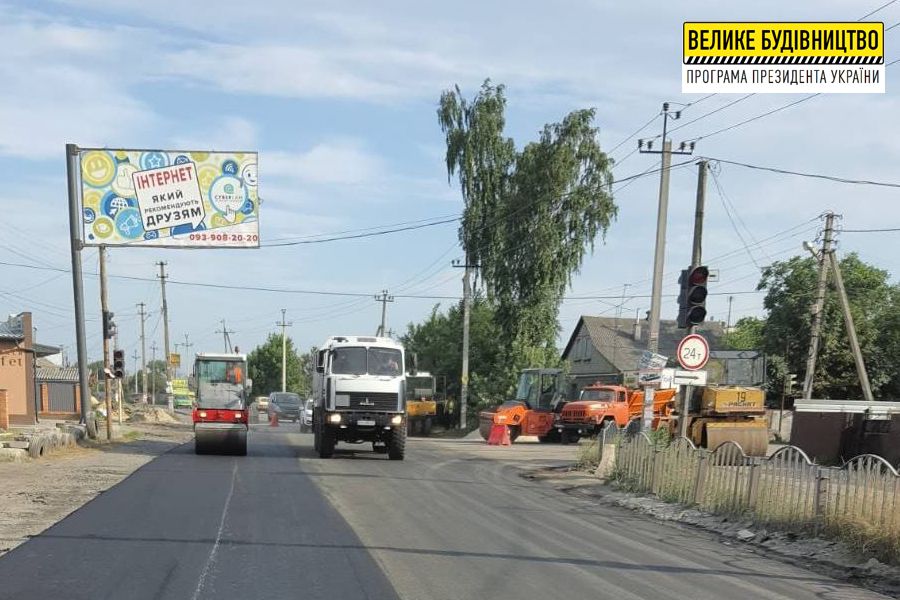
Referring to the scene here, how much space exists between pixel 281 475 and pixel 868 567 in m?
12.7

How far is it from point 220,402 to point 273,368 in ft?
318

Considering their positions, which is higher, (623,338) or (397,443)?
→ (623,338)

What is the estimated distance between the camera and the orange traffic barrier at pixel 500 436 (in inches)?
1483

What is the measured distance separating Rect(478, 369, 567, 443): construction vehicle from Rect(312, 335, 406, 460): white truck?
12.9 m

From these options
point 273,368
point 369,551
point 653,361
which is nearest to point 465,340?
point 653,361

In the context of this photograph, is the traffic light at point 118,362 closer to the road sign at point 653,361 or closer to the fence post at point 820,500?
the road sign at point 653,361

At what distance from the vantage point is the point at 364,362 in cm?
2591

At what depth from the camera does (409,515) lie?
14.5m

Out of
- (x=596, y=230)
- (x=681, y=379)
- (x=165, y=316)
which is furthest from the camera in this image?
(x=165, y=316)

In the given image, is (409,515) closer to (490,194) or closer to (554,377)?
(554,377)

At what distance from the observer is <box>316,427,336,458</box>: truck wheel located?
84.8 ft

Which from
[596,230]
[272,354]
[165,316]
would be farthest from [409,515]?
[272,354]

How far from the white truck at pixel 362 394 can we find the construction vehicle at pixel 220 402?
217 centimetres

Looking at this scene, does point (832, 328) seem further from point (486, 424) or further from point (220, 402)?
point (220, 402)
